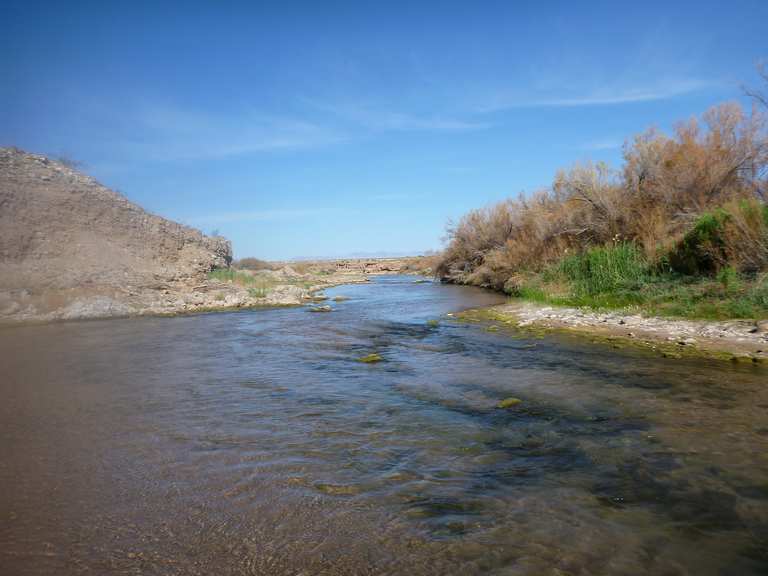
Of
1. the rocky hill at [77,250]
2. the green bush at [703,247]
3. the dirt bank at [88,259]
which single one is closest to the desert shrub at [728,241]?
the green bush at [703,247]

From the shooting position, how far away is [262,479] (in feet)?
13.7

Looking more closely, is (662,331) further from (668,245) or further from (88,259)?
(88,259)

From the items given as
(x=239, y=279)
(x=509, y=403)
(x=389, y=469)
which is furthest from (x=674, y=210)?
(x=239, y=279)

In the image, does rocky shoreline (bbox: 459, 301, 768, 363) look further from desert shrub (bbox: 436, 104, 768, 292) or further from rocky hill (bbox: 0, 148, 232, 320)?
rocky hill (bbox: 0, 148, 232, 320)

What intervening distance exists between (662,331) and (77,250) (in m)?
22.4

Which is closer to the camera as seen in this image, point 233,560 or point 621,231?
point 233,560

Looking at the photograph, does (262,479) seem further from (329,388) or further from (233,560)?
(329,388)

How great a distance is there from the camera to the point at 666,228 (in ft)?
45.9

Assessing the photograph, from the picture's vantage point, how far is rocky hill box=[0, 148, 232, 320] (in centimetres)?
1759

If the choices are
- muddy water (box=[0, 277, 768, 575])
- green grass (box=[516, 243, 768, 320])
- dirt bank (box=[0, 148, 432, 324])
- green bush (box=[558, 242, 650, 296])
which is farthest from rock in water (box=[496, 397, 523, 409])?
dirt bank (box=[0, 148, 432, 324])

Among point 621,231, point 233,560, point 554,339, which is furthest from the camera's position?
point 621,231

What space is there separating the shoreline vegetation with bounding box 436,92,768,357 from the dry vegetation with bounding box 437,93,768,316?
1.2 inches

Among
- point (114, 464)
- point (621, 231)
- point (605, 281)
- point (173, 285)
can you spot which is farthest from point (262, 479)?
point (173, 285)

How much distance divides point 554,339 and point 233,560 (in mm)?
9547
